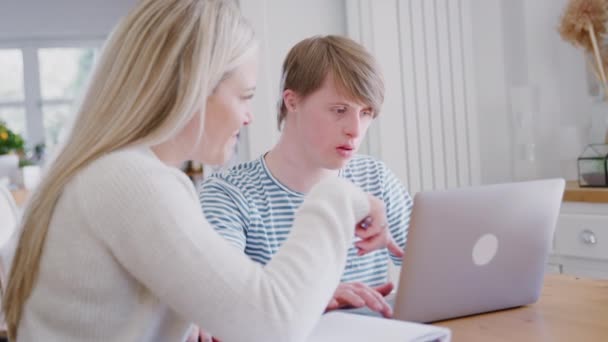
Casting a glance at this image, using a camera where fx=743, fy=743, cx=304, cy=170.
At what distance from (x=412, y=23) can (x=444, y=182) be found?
1.99 ft

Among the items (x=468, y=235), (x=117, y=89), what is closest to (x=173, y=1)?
(x=117, y=89)

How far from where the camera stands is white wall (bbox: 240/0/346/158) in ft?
7.97

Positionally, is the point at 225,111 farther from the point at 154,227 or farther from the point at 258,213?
the point at 258,213

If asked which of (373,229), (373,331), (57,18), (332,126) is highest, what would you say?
(57,18)

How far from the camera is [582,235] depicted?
2287 millimetres

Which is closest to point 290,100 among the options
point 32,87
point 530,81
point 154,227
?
point 154,227

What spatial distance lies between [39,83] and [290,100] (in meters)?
6.64

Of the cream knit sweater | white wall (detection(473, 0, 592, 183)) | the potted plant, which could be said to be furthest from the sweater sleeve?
the potted plant

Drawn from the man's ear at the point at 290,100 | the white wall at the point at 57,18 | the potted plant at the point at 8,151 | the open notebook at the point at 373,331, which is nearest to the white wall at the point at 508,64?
the man's ear at the point at 290,100

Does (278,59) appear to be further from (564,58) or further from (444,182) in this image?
(564,58)

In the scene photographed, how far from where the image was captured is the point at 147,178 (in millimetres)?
804

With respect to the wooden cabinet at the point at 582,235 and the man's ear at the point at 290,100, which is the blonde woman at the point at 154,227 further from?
the wooden cabinet at the point at 582,235

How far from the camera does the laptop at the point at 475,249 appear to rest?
1.01 m

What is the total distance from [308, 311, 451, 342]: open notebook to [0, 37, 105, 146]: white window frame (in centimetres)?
714
